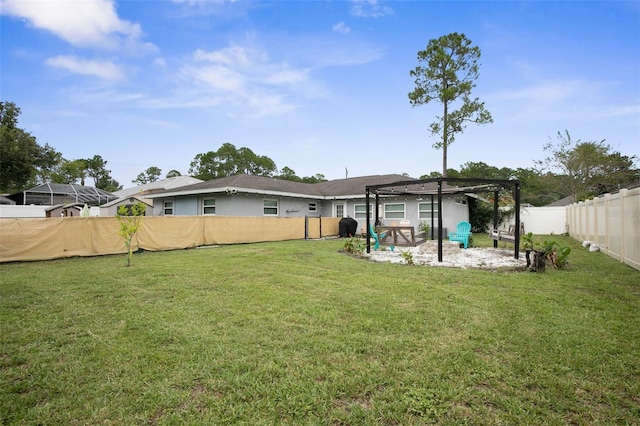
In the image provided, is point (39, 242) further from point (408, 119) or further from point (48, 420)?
point (408, 119)

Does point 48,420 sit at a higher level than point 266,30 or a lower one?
lower

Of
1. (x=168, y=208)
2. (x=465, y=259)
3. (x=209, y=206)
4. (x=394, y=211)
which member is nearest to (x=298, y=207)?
(x=209, y=206)

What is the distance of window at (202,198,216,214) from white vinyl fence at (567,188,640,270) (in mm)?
16260

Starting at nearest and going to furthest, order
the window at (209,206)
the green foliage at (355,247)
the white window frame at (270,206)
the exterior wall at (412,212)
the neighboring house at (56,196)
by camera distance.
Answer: the green foliage at (355,247)
the window at (209,206)
the white window frame at (270,206)
the exterior wall at (412,212)
the neighboring house at (56,196)

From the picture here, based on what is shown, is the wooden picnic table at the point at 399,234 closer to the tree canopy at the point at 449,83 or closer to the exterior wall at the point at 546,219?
the tree canopy at the point at 449,83

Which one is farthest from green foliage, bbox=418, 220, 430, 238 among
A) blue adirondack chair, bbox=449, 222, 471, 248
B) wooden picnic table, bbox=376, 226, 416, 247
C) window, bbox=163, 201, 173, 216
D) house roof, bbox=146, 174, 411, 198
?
window, bbox=163, 201, 173, 216

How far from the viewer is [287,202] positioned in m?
19.1

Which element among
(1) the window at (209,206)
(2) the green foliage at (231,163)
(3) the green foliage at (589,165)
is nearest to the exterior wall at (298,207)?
(1) the window at (209,206)

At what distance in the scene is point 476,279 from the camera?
251 inches

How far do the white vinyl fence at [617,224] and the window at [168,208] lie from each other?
2032cm

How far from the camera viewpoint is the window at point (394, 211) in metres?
19.1

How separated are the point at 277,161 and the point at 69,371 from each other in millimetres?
52944

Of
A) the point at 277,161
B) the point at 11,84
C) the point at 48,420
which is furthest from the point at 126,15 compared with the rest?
the point at 277,161

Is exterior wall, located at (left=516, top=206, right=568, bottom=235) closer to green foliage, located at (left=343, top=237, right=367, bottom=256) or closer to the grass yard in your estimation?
green foliage, located at (left=343, top=237, right=367, bottom=256)
